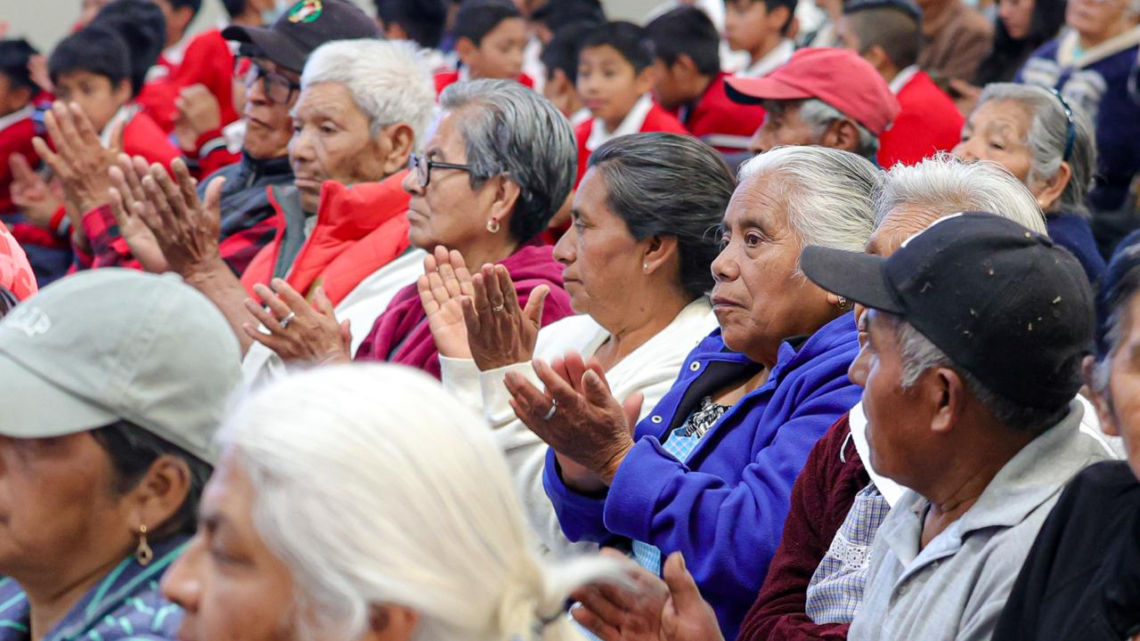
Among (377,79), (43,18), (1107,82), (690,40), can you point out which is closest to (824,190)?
(377,79)

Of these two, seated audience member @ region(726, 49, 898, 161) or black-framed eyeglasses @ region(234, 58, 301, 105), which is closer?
seated audience member @ region(726, 49, 898, 161)

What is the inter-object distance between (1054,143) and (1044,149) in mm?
30

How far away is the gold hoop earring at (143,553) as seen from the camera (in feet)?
5.46

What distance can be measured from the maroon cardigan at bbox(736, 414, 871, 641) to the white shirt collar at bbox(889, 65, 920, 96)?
3.06 m

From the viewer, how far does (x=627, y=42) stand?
20.1ft

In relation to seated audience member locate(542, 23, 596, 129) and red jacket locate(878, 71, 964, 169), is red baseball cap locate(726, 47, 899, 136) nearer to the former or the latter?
red jacket locate(878, 71, 964, 169)

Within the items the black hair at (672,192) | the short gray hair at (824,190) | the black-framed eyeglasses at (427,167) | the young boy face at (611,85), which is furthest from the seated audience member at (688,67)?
the short gray hair at (824,190)

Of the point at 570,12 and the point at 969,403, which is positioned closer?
the point at 969,403

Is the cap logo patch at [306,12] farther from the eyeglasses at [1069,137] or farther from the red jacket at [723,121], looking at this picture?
the eyeglasses at [1069,137]

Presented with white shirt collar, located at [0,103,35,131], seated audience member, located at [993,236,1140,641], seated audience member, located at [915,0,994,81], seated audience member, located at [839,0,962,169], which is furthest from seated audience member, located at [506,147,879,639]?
white shirt collar, located at [0,103,35,131]

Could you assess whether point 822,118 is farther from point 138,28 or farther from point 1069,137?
point 138,28

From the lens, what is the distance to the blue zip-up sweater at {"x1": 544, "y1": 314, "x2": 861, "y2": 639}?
2346 mm

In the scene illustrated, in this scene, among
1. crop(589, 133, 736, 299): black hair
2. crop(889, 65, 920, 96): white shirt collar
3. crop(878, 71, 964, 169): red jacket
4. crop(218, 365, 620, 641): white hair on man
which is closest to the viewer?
crop(218, 365, 620, 641): white hair on man

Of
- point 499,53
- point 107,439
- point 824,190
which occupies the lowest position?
point 499,53
